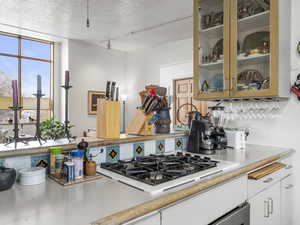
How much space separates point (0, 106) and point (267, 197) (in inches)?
190

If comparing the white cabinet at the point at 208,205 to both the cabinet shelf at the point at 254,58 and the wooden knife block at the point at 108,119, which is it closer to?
the wooden knife block at the point at 108,119

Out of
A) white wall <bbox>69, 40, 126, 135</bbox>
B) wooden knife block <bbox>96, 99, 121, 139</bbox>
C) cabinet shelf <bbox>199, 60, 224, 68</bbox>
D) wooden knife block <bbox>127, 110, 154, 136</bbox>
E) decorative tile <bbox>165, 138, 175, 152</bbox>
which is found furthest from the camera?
white wall <bbox>69, 40, 126, 135</bbox>

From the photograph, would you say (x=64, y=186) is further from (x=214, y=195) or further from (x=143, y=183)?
(x=214, y=195)

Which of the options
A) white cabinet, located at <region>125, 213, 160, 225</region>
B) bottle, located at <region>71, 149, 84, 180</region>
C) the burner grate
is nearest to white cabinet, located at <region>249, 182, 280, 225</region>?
the burner grate

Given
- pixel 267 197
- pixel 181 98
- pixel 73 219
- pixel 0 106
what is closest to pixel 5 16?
pixel 0 106

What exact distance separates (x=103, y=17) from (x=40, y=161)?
306 centimetres

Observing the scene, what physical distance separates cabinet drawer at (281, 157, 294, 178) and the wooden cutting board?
69 mm

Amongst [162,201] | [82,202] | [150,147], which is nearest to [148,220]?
[162,201]

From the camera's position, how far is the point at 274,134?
1943 mm

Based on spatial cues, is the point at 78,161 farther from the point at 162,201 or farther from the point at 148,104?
the point at 148,104

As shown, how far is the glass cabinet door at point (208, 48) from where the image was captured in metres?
1.91

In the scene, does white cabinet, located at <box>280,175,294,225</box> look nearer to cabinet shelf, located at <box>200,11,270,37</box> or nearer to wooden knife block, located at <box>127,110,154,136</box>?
wooden knife block, located at <box>127,110,154,136</box>

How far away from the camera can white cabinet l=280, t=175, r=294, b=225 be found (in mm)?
1669

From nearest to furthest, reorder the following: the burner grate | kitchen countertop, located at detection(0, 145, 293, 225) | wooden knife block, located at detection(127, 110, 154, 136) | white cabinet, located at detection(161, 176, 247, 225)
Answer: kitchen countertop, located at detection(0, 145, 293, 225)
white cabinet, located at detection(161, 176, 247, 225)
the burner grate
wooden knife block, located at detection(127, 110, 154, 136)
